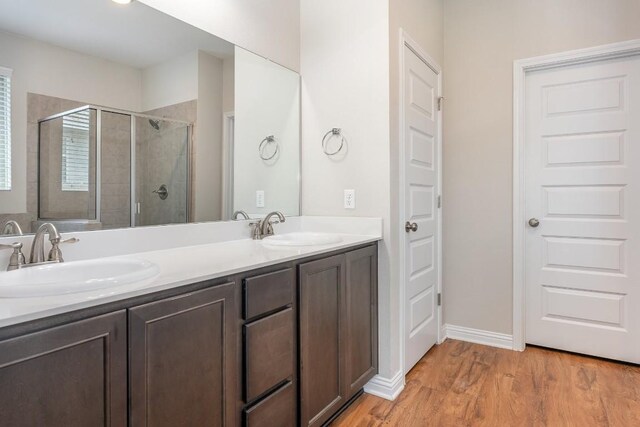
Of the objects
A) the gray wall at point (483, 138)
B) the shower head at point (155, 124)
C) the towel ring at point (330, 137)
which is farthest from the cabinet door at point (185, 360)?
the gray wall at point (483, 138)

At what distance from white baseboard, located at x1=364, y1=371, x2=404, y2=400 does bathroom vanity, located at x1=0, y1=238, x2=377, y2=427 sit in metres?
0.18

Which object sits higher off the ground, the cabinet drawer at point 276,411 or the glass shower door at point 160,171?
the glass shower door at point 160,171

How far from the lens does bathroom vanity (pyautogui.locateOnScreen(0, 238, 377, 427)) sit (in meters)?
0.78

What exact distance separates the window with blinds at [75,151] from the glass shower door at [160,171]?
7.7 inches

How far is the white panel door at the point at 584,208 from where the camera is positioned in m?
2.35

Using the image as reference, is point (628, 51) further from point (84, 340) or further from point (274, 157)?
point (84, 340)

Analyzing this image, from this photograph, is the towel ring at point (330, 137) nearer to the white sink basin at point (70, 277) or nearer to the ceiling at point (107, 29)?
the ceiling at point (107, 29)

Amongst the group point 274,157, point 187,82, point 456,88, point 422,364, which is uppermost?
point 456,88

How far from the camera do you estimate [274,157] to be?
7.41ft

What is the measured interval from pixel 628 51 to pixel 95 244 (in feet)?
10.2

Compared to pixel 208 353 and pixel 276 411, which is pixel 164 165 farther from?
pixel 276 411

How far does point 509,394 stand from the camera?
2.02 m

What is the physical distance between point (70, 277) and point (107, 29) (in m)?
0.96

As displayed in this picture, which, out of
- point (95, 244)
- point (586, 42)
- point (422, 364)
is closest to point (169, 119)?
point (95, 244)
